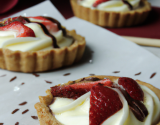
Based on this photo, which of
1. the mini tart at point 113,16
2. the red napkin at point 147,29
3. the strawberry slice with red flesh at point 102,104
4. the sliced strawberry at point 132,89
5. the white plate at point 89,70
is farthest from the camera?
the mini tart at point 113,16

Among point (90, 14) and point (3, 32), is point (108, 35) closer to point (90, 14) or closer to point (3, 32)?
point (90, 14)

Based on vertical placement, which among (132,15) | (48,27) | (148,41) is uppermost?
(48,27)

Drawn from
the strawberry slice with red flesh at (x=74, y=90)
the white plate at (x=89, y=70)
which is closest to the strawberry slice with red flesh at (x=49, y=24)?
the white plate at (x=89, y=70)

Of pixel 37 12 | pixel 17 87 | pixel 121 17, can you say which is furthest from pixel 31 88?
pixel 121 17

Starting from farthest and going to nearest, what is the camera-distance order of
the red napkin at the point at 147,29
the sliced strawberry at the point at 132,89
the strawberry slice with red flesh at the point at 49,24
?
the red napkin at the point at 147,29 < the strawberry slice with red flesh at the point at 49,24 < the sliced strawberry at the point at 132,89

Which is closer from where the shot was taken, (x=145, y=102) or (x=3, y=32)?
(x=145, y=102)

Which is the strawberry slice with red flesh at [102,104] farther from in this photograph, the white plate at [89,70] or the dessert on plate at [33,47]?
the dessert on plate at [33,47]

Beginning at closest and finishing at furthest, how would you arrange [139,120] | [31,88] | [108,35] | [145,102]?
[139,120]
[145,102]
[31,88]
[108,35]

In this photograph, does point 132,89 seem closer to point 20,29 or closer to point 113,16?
point 20,29
